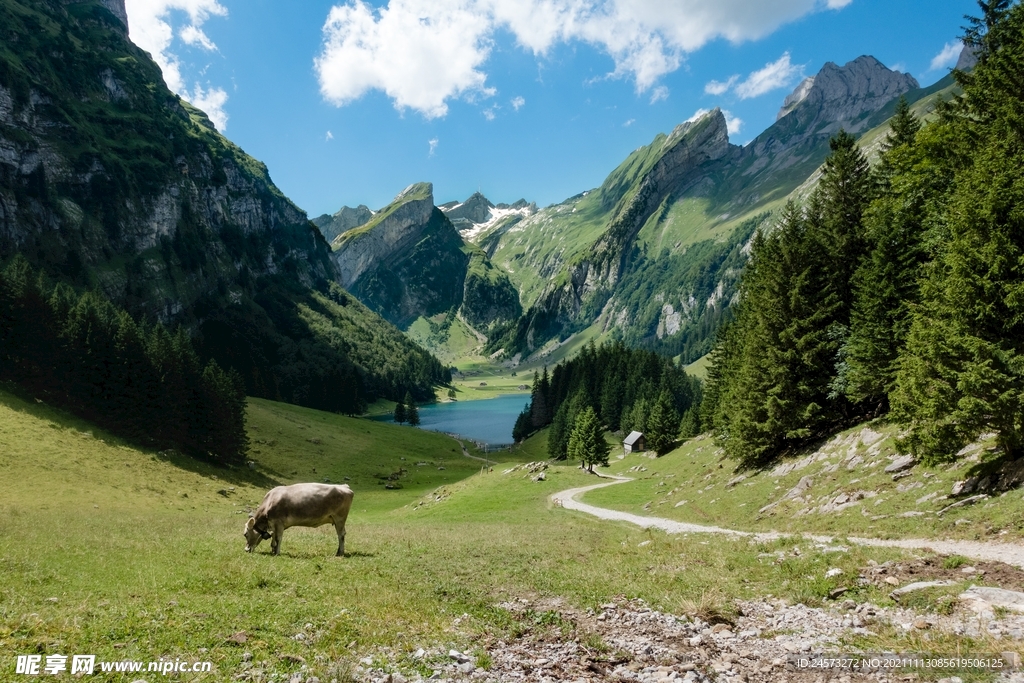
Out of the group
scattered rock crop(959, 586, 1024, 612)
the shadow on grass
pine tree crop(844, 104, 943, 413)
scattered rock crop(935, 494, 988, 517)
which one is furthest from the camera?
the shadow on grass

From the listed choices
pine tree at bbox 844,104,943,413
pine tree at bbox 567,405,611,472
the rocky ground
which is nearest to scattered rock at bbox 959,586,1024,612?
the rocky ground

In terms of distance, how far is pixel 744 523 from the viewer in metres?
29.1

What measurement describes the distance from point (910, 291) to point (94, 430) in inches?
3446

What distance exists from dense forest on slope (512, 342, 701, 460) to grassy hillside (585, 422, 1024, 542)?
4506 centimetres

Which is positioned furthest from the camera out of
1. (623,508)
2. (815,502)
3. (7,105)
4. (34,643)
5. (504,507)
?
(7,105)

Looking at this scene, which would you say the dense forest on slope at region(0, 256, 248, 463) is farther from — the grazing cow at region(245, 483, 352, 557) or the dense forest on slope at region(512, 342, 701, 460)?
the grazing cow at region(245, 483, 352, 557)

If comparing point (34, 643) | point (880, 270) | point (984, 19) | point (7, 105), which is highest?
point (7, 105)

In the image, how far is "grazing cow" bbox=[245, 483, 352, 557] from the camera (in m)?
18.6

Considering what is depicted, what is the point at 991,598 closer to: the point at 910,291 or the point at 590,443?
the point at 910,291

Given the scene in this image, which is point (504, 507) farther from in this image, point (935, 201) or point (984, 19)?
point (984, 19)

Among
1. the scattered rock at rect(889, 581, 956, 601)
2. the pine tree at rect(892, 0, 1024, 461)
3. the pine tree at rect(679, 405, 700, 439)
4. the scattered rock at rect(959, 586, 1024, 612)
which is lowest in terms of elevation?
the pine tree at rect(679, 405, 700, 439)

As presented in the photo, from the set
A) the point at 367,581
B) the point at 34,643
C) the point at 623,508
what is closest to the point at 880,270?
the point at 623,508

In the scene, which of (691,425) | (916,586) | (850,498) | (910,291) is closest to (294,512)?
(916,586)

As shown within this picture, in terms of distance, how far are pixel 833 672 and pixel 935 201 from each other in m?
33.6
